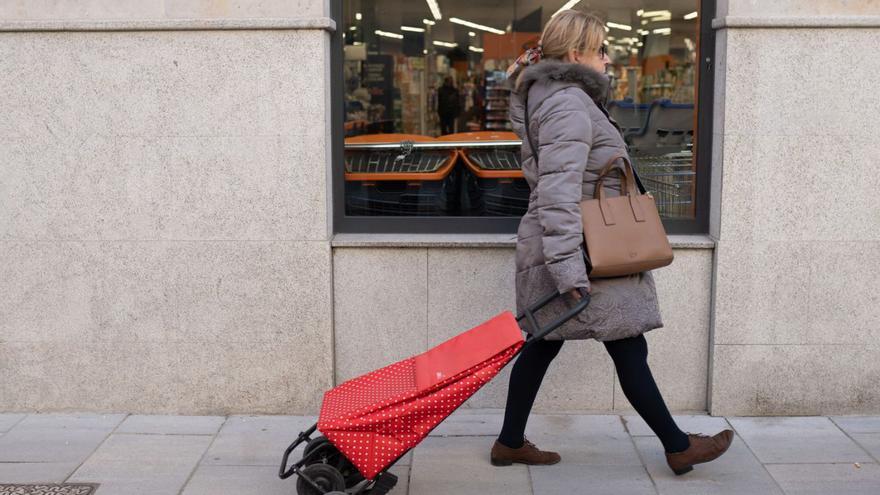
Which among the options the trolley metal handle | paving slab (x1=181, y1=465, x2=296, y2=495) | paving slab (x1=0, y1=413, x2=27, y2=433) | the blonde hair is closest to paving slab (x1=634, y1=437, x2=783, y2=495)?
the trolley metal handle

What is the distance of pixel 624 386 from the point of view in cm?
448

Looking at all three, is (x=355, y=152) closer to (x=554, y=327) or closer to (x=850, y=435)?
(x=554, y=327)

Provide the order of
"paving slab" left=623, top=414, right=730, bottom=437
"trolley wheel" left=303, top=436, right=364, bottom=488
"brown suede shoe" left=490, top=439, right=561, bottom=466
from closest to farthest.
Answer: "trolley wheel" left=303, top=436, right=364, bottom=488, "brown suede shoe" left=490, top=439, right=561, bottom=466, "paving slab" left=623, top=414, right=730, bottom=437

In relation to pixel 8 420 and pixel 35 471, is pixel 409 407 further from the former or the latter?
pixel 8 420

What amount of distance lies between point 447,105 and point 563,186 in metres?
1.96

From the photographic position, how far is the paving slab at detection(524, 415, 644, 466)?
488 centimetres

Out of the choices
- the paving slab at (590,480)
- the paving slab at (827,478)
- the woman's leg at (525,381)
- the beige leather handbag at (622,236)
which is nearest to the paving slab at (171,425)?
the woman's leg at (525,381)

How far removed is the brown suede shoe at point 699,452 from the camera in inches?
178

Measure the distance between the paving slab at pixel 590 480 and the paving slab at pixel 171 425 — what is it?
5.38 feet

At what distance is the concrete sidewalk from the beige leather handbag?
39.7 inches

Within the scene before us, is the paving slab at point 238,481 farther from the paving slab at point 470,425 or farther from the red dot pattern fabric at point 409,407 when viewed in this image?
the paving slab at point 470,425

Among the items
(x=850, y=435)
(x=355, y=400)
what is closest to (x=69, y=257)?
(x=355, y=400)

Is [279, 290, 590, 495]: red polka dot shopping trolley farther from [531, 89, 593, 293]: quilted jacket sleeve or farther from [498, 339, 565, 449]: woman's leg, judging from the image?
[498, 339, 565, 449]: woman's leg

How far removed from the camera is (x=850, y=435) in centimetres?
514
